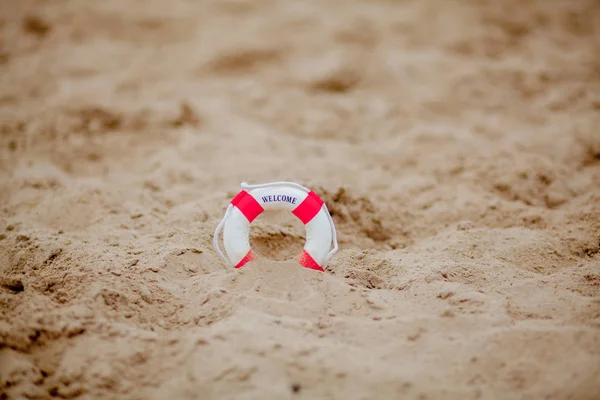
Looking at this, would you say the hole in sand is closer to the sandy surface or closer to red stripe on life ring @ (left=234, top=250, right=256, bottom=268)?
the sandy surface

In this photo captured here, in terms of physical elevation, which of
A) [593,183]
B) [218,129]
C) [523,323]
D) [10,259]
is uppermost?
[218,129]

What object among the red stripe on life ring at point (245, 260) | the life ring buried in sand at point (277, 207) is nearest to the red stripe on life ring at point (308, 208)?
the life ring buried in sand at point (277, 207)

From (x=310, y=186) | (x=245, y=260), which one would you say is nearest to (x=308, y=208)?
(x=245, y=260)

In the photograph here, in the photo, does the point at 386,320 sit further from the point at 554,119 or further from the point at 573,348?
the point at 554,119

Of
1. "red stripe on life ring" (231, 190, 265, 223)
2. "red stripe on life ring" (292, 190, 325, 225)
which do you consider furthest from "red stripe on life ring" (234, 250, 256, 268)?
"red stripe on life ring" (292, 190, 325, 225)

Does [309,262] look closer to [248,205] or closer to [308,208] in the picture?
[308,208]

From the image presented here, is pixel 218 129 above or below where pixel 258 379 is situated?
above

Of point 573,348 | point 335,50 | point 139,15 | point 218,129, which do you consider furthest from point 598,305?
point 139,15
